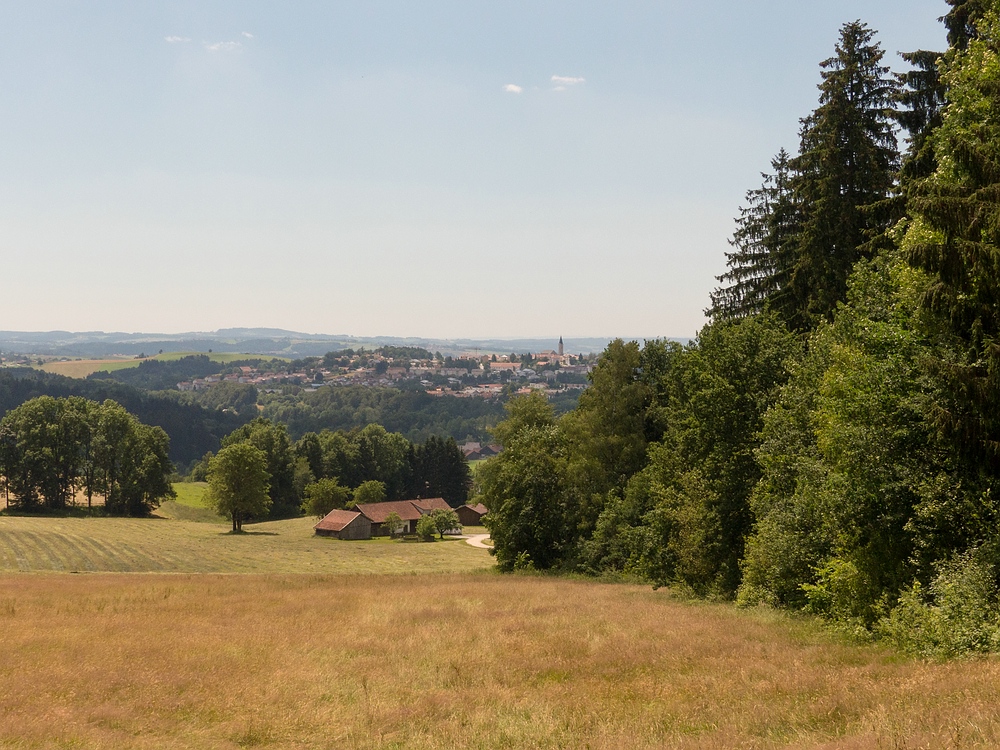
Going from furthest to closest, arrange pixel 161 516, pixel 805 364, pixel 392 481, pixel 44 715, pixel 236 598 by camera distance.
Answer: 1. pixel 392 481
2. pixel 161 516
3. pixel 236 598
4. pixel 805 364
5. pixel 44 715

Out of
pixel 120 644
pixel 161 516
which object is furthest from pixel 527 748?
pixel 161 516

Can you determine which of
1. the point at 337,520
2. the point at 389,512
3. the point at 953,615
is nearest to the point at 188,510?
the point at 337,520

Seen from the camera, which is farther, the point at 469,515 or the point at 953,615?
the point at 469,515

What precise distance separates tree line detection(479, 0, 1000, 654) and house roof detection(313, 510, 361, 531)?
185 feet

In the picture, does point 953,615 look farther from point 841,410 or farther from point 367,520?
point 367,520

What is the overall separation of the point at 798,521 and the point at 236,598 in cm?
1943

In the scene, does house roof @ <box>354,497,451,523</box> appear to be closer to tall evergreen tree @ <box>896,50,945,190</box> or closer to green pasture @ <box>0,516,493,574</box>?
green pasture @ <box>0,516,493,574</box>

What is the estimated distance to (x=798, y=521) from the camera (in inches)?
893

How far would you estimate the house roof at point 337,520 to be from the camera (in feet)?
338

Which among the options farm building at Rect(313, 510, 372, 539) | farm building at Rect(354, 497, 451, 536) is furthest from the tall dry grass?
farm building at Rect(354, 497, 451, 536)

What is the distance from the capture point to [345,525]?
338ft

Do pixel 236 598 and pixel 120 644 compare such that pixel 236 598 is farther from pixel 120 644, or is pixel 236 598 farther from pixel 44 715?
pixel 44 715

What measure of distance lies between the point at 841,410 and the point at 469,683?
35.6ft

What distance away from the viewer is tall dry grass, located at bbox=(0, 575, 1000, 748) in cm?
972
